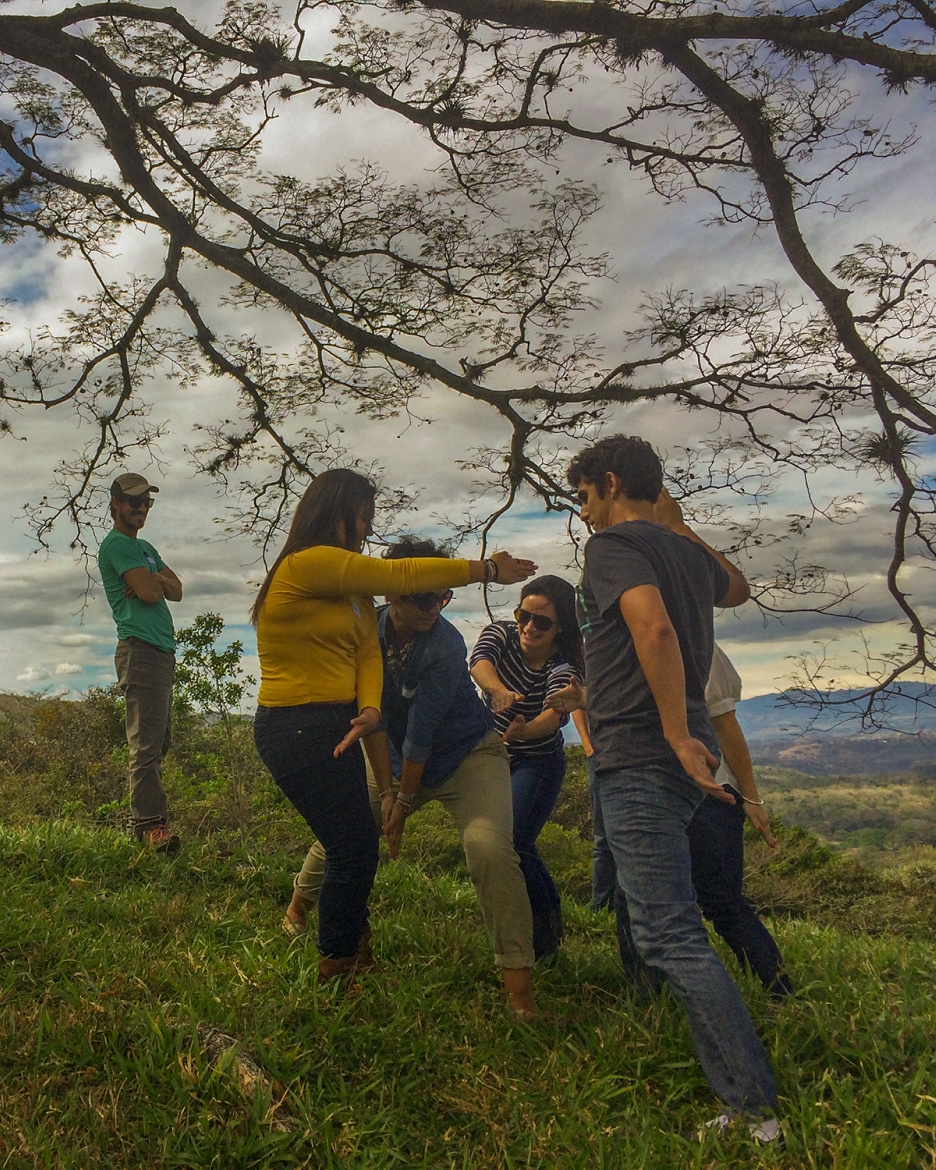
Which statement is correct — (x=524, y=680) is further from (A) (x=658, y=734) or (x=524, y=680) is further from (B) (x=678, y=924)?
(B) (x=678, y=924)

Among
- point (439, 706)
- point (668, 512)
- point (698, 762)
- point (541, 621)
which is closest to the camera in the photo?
point (698, 762)

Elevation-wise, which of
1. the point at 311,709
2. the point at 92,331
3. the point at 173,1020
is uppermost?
the point at 92,331

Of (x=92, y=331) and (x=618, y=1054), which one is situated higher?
(x=92, y=331)

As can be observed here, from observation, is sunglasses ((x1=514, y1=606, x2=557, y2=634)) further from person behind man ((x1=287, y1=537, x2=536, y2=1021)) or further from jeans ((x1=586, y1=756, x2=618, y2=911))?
jeans ((x1=586, y1=756, x2=618, y2=911))

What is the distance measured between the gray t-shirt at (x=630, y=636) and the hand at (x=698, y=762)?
0.14 m

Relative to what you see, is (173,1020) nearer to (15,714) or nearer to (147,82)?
(147,82)

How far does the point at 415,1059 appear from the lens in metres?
3.49

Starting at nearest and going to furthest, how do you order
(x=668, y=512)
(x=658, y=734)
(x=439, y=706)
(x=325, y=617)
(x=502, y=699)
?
(x=658, y=734)
(x=325, y=617)
(x=439, y=706)
(x=668, y=512)
(x=502, y=699)

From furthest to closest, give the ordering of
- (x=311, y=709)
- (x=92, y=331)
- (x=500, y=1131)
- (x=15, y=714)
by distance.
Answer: (x=15, y=714) < (x=92, y=331) < (x=311, y=709) < (x=500, y=1131)

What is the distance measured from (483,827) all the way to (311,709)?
839mm

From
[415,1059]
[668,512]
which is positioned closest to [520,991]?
[415,1059]

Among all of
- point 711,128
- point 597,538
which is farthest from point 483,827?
point 711,128

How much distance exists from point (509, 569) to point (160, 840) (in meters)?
3.72

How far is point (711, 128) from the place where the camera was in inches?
288
